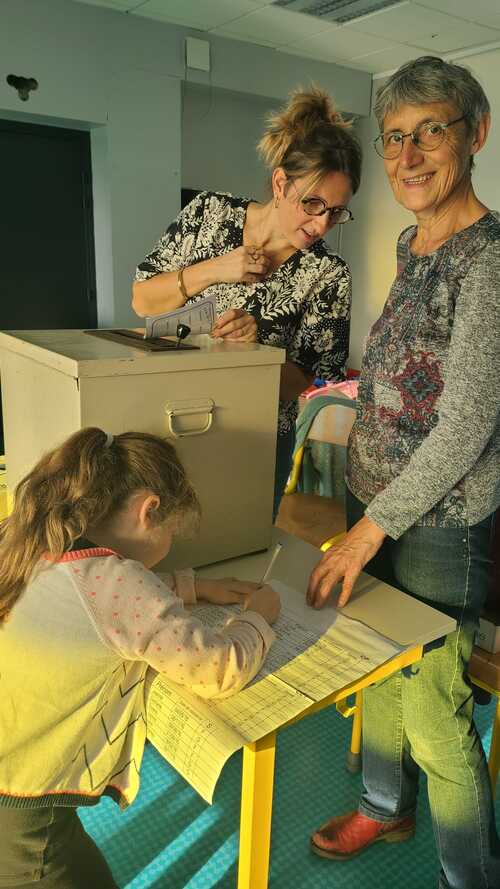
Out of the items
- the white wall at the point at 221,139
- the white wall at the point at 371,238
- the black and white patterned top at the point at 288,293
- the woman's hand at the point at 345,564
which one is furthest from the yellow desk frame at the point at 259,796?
the white wall at the point at 221,139

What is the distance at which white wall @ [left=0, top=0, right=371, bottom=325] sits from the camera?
13.0ft

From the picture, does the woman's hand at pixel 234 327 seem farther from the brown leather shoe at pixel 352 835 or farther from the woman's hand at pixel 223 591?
the brown leather shoe at pixel 352 835

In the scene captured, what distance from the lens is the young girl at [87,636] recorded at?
86cm

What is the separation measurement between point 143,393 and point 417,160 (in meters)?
0.54

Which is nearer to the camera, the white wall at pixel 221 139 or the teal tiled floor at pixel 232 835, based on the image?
the teal tiled floor at pixel 232 835

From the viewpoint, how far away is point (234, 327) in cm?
123

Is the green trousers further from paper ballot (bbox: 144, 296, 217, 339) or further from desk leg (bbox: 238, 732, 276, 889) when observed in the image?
paper ballot (bbox: 144, 296, 217, 339)

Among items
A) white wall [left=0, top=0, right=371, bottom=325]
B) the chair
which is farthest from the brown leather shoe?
white wall [left=0, top=0, right=371, bottom=325]

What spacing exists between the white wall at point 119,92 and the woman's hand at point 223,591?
12.5ft

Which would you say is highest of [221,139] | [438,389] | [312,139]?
[221,139]

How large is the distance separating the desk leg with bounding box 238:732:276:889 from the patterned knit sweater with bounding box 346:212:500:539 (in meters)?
0.39

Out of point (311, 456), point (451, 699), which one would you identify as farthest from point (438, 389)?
point (311, 456)

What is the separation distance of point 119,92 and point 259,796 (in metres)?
4.44

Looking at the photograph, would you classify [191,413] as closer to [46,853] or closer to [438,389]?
[438,389]
